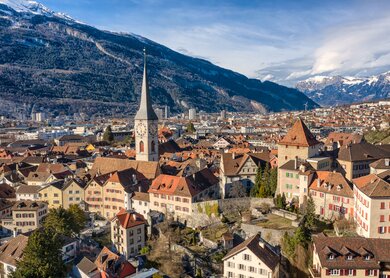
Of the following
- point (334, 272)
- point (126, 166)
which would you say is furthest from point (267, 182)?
point (126, 166)

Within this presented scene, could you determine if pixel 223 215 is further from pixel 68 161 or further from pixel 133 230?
pixel 68 161

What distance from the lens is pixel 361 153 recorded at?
230 feet

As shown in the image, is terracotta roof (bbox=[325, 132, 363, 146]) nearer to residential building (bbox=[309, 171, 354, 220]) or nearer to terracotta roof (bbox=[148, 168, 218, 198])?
terracotta roof (bbox=[148, 168, 218, 198])

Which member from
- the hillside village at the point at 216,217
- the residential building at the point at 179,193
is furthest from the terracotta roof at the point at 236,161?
the residential building at the point at 179,193

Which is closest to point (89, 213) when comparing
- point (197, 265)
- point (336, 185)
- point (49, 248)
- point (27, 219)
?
point (27, 219)

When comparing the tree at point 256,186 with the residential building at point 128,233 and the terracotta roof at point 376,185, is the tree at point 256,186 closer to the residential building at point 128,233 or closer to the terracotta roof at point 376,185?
the terracotta roof at point 376,185

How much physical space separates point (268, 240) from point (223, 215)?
36.5 feet

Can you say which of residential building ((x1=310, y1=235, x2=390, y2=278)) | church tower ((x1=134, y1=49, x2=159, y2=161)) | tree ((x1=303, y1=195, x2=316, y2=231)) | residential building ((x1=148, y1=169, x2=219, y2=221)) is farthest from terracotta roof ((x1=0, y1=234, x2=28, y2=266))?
residential building ((x1=310, y1=235, x2=390, y2=278))

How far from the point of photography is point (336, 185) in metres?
57.6

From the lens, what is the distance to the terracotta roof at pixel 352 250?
4347 centimetres

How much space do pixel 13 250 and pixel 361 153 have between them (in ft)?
201

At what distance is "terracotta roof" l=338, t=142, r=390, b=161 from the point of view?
69.1 metres

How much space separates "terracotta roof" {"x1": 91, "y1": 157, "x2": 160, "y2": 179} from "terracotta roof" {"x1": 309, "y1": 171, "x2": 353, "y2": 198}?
3549cm

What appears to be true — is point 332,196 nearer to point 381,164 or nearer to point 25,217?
point 381,164
